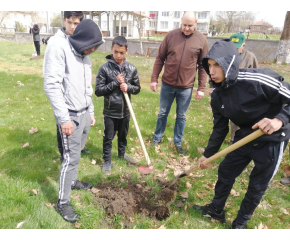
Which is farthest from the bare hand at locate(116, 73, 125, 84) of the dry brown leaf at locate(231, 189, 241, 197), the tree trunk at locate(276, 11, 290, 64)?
the tree trunk at locate(276, 11, 290, 64)

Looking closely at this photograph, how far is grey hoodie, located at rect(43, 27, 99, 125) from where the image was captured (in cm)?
239

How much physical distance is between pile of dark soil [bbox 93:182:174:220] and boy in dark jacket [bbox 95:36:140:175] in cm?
53

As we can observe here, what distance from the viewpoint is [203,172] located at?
409cm

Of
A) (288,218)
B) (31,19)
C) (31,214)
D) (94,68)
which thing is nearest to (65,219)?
(31,214)

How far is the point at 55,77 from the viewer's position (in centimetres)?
238

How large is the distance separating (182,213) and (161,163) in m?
1.28

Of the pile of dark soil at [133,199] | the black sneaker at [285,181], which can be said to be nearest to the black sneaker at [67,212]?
the pile of dark soil at [133,199]

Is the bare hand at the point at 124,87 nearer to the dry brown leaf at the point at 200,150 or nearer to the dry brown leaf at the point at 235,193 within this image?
the dry brown leaf at the point at 200,150

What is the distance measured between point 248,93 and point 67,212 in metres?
2.61

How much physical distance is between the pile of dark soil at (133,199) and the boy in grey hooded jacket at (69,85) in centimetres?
50

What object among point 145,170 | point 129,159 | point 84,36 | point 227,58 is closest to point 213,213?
point 145,170

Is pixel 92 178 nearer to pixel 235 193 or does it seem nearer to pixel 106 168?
pixel 106 168

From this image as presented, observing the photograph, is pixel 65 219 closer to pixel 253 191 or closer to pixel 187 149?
pixel 253 191

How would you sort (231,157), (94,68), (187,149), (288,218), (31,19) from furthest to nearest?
(31,19) → (94,68) → (187,149) → (288,218) → (231,157)
